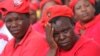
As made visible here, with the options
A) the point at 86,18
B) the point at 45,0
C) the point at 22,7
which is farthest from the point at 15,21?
the point at 45,0

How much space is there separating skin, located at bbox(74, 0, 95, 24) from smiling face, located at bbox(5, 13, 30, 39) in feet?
5.22

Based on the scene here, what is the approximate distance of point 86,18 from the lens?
6715 millimetres

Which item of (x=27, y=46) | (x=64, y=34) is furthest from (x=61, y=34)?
(x=27, y=46)

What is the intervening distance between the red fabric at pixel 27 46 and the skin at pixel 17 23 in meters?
0.07

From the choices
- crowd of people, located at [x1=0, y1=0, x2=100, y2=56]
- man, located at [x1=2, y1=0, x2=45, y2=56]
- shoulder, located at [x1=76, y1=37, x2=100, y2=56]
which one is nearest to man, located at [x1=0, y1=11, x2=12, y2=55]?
crowd of people, located at [x1=0, y1=0, x2=100, y2=56]

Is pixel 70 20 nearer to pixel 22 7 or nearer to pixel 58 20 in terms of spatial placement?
pixel 58 20

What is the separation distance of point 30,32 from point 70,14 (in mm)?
559

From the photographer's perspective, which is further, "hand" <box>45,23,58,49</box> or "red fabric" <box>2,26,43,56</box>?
"red fabric" <box>2,26,43,56</box>

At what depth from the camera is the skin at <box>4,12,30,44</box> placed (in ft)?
17.2

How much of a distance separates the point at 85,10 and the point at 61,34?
184 centimetres

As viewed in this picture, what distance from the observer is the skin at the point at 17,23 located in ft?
17.2

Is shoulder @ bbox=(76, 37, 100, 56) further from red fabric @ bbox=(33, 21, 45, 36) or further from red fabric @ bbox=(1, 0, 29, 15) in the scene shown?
red fabric @ bbox=(33, 21, 45, 36)

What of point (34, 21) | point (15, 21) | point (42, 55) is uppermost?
point (15, 21)

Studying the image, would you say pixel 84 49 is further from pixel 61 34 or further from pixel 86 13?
pixel 86 13
